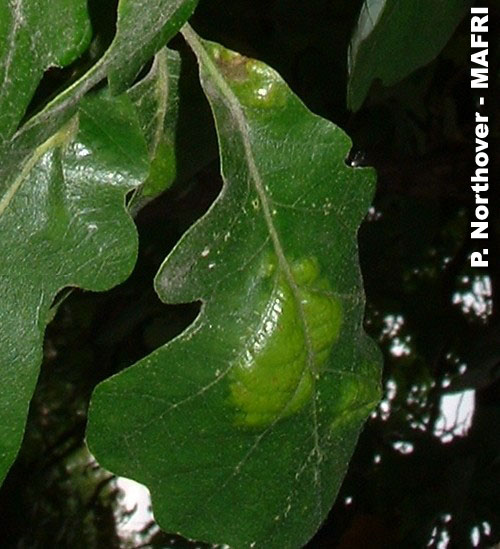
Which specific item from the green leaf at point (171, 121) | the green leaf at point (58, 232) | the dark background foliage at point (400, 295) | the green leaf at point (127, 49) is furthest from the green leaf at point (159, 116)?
the dark background foliage at point (400, 295)

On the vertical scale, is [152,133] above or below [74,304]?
above

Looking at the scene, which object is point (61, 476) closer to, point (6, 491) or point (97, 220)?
point (6, 491)

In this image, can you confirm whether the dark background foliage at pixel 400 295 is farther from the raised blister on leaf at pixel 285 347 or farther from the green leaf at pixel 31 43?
the green leaf at pixel 31 43

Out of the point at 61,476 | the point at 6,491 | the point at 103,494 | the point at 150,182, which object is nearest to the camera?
the point at 150,182

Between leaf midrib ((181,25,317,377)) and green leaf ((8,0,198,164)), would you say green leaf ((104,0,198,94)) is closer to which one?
green leaf ((8,0,198,164))

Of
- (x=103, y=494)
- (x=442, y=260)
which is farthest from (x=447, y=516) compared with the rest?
(x=103, y=494)

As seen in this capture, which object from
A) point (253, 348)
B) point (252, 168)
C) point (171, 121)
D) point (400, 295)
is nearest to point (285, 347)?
point (253, 348)
